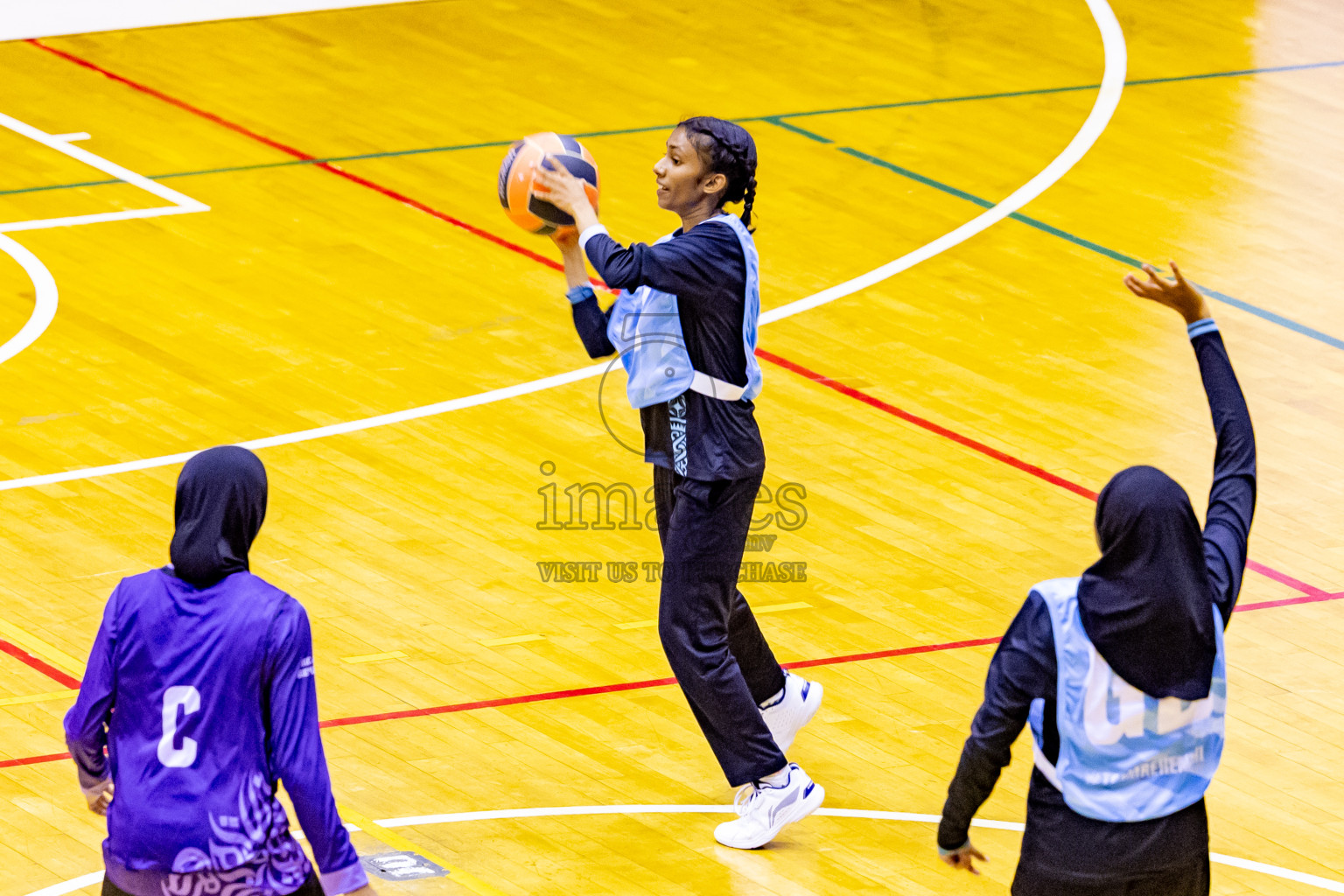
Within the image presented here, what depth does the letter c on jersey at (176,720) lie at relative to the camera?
4613mm

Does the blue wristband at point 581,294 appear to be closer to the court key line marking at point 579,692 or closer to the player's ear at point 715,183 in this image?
the player's ear at point 715,183

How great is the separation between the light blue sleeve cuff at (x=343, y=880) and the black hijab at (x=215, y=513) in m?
0.68

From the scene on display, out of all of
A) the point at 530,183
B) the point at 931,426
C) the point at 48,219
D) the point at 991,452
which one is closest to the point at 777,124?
the point at 931,426

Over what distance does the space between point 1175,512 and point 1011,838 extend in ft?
8.85

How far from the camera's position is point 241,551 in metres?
4.68

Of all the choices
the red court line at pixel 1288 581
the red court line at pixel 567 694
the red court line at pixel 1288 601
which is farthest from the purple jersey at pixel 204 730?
the red court line at pixel 1288 581

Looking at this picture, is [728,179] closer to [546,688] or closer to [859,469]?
[546,688]

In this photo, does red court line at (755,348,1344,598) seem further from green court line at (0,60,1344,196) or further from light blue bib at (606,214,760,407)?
green court line at (0,60,1344,196)

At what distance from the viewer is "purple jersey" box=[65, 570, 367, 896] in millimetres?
4609

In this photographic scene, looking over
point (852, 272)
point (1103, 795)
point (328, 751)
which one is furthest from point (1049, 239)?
point (1103, 795)

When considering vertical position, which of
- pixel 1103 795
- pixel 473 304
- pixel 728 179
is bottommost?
pixel 473 304

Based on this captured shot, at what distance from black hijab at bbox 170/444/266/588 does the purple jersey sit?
0.05 meters

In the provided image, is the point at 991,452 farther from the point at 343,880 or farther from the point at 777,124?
the point at 343,880

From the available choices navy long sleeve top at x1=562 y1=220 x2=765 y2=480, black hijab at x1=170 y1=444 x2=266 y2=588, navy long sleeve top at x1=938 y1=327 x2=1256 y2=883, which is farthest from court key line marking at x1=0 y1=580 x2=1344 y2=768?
navy long sleeve top at x1=938 y1=327 x2=1256 y2=883
